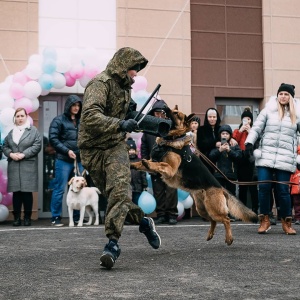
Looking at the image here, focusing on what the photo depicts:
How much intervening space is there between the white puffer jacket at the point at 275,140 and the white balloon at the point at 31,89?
439cm

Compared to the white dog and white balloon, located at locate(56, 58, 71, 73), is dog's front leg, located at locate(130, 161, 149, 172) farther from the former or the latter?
white balloon, located at locate(56, 58, 71, 73)

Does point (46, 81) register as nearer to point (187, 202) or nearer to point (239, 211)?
point (187, 202)

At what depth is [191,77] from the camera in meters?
14.6

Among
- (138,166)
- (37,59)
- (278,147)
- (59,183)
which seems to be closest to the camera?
(138,166)

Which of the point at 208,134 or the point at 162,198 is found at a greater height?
the point at 208,134

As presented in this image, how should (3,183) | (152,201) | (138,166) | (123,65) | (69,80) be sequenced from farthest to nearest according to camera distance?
(69,80) → (3,183) → (152,201) → (138,166) → (123,65)

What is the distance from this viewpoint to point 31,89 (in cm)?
1202

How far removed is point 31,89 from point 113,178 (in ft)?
20.6

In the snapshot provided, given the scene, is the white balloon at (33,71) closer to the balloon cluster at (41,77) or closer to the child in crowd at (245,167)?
the balloon cluster at (41,77)


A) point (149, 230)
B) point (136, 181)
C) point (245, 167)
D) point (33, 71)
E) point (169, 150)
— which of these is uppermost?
point (33, 71)

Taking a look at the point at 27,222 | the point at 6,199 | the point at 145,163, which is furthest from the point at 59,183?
the point at 145,163

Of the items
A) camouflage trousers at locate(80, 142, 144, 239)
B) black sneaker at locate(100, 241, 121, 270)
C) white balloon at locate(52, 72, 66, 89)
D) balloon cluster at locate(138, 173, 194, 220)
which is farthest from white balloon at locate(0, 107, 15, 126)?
black sneaker at locate(100, 241, 121, 270)

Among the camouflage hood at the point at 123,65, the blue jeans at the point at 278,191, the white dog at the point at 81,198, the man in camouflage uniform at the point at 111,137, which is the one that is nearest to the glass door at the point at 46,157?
the white dog at the point at 81,198

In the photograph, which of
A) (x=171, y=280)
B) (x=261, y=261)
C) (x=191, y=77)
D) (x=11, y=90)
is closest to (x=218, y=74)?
(x=191, y=77)
